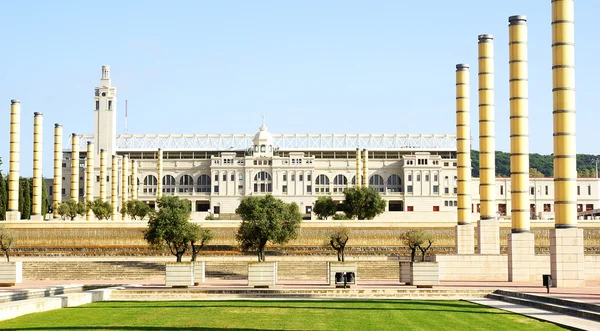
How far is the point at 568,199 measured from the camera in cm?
3259

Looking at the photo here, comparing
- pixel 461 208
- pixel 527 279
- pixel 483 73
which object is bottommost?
pixel 527 279

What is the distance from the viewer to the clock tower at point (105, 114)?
406ft

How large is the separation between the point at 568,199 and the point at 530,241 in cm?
516

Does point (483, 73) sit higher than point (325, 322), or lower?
higher

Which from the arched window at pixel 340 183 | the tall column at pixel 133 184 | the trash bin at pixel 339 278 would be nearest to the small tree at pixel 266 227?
the trash bin at pixel 339 278

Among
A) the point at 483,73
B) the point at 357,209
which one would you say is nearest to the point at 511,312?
the point at 483,73

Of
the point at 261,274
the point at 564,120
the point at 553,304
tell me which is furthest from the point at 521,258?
the point at 553,304

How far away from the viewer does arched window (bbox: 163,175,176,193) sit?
126m

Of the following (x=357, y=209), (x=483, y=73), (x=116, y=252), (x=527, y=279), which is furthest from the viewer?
(x=357, y=209)

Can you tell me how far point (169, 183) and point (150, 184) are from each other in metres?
2.72

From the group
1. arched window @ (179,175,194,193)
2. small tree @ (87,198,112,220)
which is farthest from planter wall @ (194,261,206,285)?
arched window @ (179,175,194,193)

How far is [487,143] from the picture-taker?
4403 cm

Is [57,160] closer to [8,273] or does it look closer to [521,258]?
[8,273]

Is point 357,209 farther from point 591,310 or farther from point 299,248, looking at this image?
point 591,310
